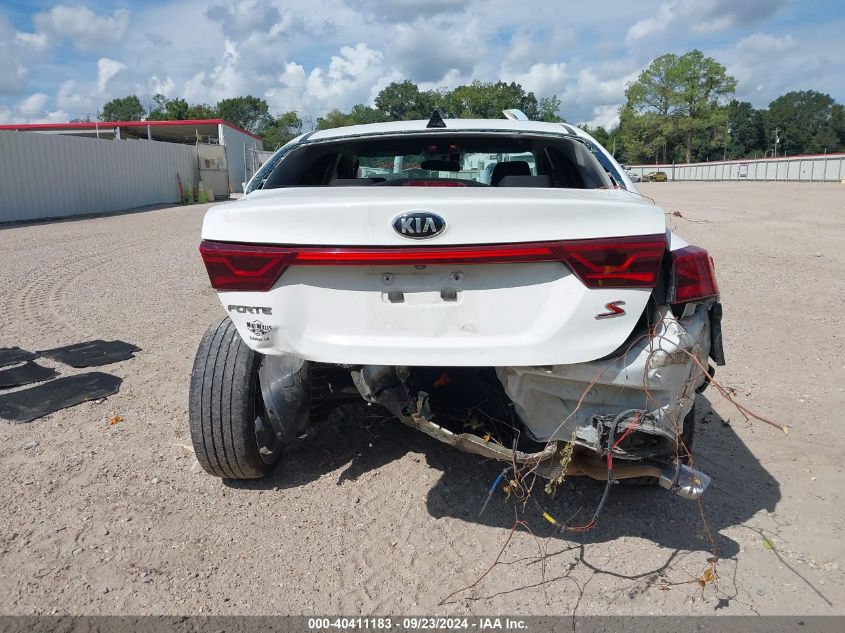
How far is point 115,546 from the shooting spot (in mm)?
2789

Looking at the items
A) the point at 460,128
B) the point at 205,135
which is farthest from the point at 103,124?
the point at 460,128

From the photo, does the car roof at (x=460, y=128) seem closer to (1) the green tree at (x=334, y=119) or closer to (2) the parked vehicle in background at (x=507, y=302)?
(2) the parked vehicle in background at (x=507, y=302)

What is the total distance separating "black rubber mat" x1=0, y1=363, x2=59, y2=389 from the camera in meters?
4.64

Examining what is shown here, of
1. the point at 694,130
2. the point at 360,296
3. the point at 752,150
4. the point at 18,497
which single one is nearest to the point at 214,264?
the point at 360,296

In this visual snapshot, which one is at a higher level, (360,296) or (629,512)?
(360,296)

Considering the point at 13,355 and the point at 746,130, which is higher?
the point at 746,130

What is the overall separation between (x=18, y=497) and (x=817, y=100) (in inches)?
5297

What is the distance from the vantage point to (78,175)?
21.4m

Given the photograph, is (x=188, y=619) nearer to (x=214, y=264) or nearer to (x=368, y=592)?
(x=368, y=592)

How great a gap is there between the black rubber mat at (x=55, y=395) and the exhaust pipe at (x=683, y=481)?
363 centimetres

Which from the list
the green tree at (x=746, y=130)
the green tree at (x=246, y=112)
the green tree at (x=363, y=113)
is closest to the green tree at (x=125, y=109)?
the green tree at (x=246, y=112)

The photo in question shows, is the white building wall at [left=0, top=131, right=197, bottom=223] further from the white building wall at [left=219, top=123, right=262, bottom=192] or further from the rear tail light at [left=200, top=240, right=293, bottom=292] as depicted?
the rear tail light at [left=200, top=240, right=293, bottom=292]

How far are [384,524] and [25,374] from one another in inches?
131

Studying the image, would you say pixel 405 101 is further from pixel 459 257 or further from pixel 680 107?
pixel 459 257
